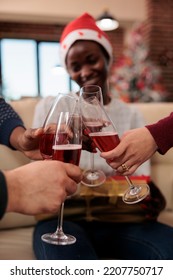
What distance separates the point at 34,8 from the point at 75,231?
14.4ft

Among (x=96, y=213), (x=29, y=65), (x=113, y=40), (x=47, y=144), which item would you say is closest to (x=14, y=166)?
(x=96, y=213)

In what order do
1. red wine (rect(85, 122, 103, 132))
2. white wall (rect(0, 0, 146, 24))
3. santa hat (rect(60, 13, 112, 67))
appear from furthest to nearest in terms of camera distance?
white wall (rect(0, 0, 146, 24)) → santa hat (rect(60, 13, 112, 67)) → red wine (rect(85, 122, 103, 132))

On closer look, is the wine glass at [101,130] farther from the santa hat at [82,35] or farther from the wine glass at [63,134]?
the santa hat at [82,35]

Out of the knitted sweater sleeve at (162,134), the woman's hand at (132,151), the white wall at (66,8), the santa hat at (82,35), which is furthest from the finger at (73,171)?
the white wall at (66,8)

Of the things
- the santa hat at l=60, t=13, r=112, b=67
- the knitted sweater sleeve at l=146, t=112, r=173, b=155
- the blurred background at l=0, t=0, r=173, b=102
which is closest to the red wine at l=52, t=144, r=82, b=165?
the knitted sweater sleeve at l=146, t=112, r=173, b=155

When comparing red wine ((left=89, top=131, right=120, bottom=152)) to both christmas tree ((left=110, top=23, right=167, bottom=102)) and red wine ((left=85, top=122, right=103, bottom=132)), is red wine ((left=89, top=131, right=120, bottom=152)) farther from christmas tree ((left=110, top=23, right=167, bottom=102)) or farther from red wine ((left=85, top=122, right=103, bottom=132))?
christmas tree ((left=110, top=23, right=167, bottom=102))

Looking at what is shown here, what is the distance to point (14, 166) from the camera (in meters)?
1.05

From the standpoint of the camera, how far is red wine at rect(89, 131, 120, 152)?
2.33 ft

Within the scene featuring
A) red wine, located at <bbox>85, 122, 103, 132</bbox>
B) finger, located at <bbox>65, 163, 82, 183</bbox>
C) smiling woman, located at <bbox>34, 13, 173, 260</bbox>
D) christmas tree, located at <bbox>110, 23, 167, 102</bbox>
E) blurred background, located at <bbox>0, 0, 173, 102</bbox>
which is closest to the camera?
finger, located at <bbox>65, 163, 82, 183</bbox>

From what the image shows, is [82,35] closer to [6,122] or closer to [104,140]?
[6,122]

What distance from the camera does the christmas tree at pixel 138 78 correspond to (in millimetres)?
3750

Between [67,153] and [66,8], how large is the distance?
4.58 metres

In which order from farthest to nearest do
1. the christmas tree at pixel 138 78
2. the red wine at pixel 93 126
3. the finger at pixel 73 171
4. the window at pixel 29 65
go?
the window at pixel 29 65
the christmas tree at pixel 138 78
the red wine at pixel 93 126
the finger at pixel 73 171

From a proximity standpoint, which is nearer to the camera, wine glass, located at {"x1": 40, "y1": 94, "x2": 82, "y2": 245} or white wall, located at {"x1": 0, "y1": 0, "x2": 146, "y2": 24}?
wine glass, located at {"x1": 40, "y1": 94, "x2": 82, "y2": 245}
